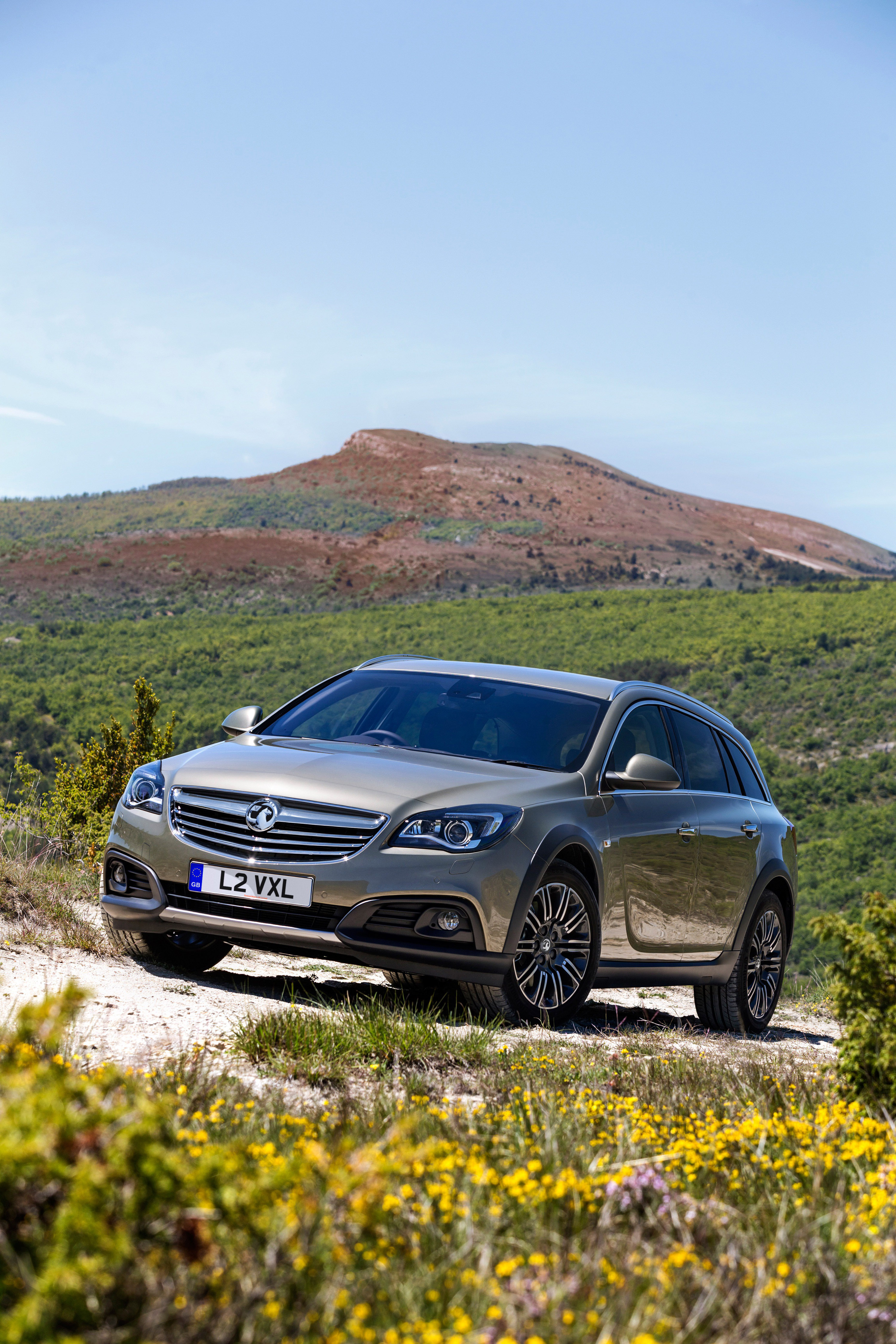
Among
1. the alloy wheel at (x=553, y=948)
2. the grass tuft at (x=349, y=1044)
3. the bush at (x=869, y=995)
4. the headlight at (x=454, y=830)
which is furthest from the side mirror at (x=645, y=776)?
the bush at (x=869, y=995)

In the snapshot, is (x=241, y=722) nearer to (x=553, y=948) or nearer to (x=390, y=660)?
(x=390, y=660)

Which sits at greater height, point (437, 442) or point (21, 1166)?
point (437, 442)

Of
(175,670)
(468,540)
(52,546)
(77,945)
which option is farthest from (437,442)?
(77,945)

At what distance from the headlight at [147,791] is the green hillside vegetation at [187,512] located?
113 metres

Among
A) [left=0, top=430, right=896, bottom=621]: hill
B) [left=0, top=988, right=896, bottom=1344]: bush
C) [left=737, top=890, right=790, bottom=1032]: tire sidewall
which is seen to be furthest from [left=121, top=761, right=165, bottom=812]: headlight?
[left=0, top=430, right=896, bottom=621]: hill

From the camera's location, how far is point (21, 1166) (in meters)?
1.43

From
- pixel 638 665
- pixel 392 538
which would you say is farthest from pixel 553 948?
pixel 392 538

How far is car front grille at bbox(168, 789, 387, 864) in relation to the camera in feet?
16.4

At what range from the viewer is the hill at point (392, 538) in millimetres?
101312

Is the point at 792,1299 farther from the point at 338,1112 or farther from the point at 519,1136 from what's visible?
the point at 338,1112

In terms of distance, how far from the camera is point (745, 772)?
25.5ft

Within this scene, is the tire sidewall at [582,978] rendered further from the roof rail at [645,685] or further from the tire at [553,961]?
the roof rail at [645,685]

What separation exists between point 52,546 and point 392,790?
10849 cm

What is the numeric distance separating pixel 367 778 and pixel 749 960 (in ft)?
10.5
